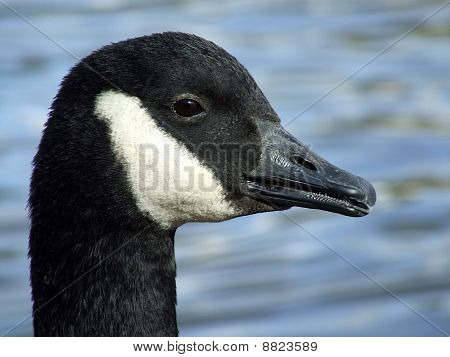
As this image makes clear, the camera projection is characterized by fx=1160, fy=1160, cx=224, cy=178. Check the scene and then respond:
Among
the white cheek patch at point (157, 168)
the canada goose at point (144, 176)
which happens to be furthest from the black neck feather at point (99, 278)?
the white cheek patch at point (157, 168)

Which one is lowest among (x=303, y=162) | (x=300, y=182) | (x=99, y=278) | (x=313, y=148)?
(x=99, y=278)

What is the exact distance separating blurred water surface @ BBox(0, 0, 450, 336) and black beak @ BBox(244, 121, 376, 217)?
10.6 feet

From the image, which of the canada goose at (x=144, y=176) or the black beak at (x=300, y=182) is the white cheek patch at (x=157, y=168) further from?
the black beak at (x=300, y=182)

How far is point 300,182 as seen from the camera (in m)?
5.59

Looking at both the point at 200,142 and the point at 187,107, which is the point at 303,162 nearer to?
the point at 200,142

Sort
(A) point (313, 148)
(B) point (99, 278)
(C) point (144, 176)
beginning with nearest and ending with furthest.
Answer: (C) point (144, 176), (B) point (99, 278), (A) point (313, 148)

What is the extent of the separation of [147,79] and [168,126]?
0.25 metres

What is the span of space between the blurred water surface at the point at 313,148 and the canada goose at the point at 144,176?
317cm

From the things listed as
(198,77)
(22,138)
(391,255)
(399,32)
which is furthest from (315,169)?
(399,32)

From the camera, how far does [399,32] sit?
44.8ft

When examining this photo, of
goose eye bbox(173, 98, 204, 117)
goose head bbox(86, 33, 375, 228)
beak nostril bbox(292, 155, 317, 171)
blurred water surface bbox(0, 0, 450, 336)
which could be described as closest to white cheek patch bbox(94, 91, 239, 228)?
goose head bbox(86, 33, 375, 228)

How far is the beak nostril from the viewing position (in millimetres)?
5633

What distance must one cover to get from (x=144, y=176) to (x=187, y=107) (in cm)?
39

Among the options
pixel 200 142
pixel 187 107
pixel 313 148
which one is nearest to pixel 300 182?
pixel 200 142
